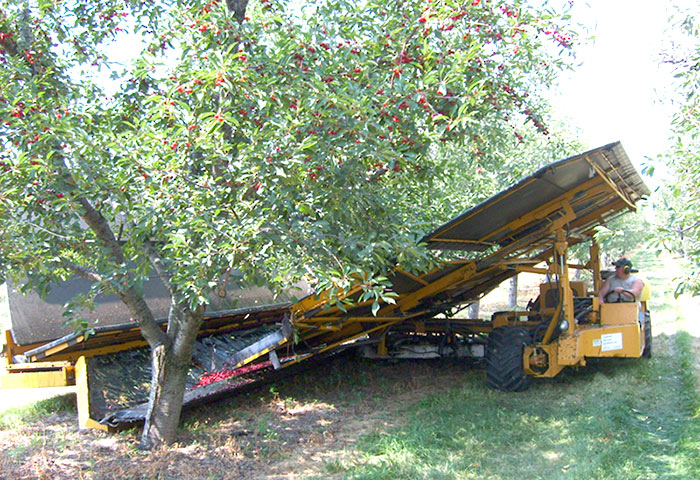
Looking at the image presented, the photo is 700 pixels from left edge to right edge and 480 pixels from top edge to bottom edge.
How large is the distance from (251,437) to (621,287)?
569cm

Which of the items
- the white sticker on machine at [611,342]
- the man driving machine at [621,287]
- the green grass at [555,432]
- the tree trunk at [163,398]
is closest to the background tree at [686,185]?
the green grass at [555,432]

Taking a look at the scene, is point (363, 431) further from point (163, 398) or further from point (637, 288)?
point (637, 288)

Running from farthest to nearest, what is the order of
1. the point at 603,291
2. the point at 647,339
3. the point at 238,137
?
1. the point at 647,339
2. the point at 603,291
3. the point at 238,137

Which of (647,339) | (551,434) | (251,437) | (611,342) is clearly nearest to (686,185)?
(551,434)

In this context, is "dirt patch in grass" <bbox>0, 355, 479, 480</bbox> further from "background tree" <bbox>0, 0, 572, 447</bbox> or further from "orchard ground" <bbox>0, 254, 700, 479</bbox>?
"background tree" <bbox>0, 0, 572, 447</bbox>

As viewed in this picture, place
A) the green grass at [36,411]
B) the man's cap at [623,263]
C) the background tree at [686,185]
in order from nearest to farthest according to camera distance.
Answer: the background tree at [686,185] → the green grass at [36,411] → the man's cap at [623,263]

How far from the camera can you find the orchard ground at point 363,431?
18.7ft

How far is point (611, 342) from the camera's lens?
8.12 m

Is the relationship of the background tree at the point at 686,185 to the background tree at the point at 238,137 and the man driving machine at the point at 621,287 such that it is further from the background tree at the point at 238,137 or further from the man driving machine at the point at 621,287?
the man driving machine at the point at 621,287

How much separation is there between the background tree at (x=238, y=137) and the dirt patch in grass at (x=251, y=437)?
488 millimetres

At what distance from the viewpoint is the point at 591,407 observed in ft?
24.0

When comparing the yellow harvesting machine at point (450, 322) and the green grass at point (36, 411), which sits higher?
the yellow harvesting machine at point (450, 322)

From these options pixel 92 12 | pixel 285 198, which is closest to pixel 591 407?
pixel 285 198

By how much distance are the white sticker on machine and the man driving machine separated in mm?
1013
